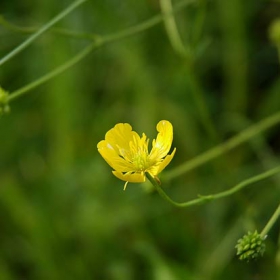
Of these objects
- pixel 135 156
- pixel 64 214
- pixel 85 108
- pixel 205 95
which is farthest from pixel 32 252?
pixel 135 156

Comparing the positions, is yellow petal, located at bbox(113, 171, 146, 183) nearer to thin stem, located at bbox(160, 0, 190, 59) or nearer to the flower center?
the flower center

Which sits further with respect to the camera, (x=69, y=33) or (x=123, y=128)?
(x=69, y=33)

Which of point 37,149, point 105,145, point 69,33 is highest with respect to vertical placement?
point 37,149

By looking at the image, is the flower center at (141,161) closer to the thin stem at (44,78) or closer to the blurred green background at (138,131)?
the thin stem at (44,78)

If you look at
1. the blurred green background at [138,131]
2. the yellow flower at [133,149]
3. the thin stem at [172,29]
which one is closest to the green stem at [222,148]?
the blurred green background at [138,131]

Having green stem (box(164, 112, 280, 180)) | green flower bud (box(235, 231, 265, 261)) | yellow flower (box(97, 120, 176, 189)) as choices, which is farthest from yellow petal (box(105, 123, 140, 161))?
green stem (box(164, 112, 280, 180))

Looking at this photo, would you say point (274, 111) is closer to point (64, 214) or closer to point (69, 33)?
Answer: point (64, 214)
